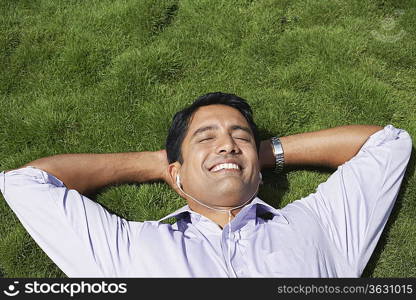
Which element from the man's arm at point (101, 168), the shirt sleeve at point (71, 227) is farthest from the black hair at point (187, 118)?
the shirt sleeve at point (71, 227)

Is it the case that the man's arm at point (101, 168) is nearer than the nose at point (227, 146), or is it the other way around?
the nose at point (227, 146)

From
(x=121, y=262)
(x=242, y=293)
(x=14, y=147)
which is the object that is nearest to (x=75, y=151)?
(x=14, y=147)

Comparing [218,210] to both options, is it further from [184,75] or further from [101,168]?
[184,75]

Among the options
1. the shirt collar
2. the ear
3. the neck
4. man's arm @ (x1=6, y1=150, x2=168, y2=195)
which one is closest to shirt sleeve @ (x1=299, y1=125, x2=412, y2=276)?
the shirt collar

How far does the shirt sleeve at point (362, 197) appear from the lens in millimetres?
3535

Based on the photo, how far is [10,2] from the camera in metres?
5.84

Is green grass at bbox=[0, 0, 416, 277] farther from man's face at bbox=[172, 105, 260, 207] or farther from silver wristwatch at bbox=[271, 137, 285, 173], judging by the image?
man's face at bbox=[172, 105, 260, 207]

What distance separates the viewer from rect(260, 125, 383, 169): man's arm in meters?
4.13

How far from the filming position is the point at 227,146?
362 cm

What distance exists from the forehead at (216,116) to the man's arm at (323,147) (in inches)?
19.9

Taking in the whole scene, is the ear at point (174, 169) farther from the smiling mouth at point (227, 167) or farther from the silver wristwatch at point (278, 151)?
the silver wristwatch at point (278, 151)

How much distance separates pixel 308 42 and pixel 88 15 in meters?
2.61

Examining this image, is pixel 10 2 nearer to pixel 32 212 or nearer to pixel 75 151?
pixel 75 151

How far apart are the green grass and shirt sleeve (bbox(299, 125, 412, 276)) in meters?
0.48
